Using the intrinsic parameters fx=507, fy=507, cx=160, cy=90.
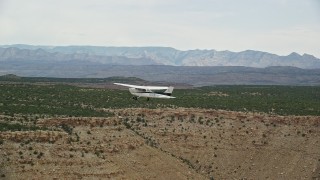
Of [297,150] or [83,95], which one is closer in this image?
[297,150]

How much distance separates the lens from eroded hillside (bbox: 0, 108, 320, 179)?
147ft

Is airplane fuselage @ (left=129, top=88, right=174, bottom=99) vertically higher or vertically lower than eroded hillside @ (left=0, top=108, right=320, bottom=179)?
higher

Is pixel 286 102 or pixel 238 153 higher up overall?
pixel 286 102

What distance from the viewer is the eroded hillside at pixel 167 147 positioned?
44.9m

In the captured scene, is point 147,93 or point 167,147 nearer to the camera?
point 167,147

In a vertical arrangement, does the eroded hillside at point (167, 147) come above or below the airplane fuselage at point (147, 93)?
below

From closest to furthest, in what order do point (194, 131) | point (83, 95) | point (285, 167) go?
point (285, 167), point (194, 131), point (83, 95)

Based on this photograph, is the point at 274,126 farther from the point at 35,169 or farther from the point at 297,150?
the point at 35,169

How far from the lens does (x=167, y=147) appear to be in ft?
196

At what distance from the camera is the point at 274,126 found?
6519cm

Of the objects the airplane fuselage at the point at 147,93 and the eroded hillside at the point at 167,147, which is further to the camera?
the airplane fuselage at the point at 147,93

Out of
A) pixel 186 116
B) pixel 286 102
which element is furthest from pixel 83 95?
pixel 286 102

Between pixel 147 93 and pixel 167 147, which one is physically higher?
pixel 147 93

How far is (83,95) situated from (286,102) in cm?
3155
